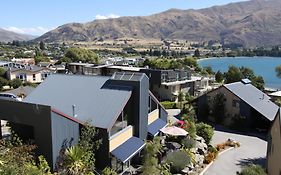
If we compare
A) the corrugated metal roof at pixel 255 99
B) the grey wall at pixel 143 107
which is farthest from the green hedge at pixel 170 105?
the grey wall at pixel 143 107

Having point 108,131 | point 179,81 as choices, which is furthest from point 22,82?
point 108,131

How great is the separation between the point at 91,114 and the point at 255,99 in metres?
25.3

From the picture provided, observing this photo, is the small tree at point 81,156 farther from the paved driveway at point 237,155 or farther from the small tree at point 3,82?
the small tree at point 3,82

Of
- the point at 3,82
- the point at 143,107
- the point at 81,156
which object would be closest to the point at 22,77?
the point at 3,82

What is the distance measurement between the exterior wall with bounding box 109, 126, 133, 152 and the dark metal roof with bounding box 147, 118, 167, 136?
3.10m

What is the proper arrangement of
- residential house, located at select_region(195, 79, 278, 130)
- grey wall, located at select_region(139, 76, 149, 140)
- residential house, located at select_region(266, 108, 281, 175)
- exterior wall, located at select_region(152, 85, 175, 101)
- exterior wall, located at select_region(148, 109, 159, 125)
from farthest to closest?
exterior wall, located at select_region(152, 85, 175, 101) → residential house, located at select_region(195, 79, 278, 130) → exterior wall, located at select_region(148, 109, 159, 125) → grey wall, located at select_region(139, 76, 149, 140) → residential house, located at select_region(266, 108, 281, 175)

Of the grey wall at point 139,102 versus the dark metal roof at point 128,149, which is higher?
the grey wall at point 139,102

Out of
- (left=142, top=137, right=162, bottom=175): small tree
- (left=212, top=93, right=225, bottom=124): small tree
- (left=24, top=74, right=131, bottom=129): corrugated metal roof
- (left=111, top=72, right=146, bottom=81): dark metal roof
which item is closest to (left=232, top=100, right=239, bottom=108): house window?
(left=212, top=93, right=225, bottom=124): small tree

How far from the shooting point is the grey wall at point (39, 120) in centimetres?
1836

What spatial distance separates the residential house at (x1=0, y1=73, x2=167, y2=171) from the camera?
18.7m

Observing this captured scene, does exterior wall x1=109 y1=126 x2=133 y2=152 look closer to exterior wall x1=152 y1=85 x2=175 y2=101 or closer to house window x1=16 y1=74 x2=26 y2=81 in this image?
exterior wall x1=152 y1=85 x2=175 y2=101

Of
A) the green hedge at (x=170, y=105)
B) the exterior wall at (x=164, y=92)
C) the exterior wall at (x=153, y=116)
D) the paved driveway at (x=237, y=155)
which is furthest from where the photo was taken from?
the exterior wall at (x=164, y=92)

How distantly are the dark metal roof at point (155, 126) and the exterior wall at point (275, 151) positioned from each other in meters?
9.20

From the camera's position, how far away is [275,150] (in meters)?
22.2
